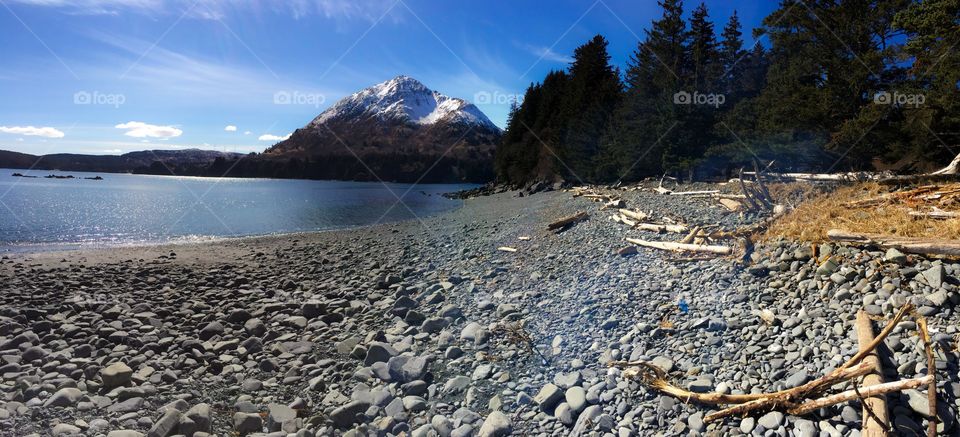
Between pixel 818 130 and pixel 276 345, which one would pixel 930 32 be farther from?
pixel 276 345

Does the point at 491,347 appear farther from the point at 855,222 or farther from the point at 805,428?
the point at 855,222

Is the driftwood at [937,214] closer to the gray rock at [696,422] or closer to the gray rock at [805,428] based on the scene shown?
the gray rock at [805,428]

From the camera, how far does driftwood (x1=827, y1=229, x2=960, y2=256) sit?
18.8 feet

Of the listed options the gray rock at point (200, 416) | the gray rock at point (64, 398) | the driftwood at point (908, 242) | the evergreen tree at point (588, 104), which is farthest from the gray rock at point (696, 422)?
the evergreen tree at point (588, 104)

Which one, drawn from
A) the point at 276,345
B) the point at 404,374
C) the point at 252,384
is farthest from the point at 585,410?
the point at 276,345

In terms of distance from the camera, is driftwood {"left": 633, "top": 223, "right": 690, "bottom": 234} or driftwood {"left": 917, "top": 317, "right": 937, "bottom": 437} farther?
driftwood {"left": 633, "top": 223, "right": 690, "bottom": 234}

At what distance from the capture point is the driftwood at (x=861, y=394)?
3863mm

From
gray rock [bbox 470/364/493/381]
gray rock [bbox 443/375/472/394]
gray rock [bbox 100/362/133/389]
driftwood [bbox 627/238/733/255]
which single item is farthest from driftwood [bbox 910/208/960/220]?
gray rock [bbox 100/362/133/389]

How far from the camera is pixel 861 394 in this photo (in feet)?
13.0

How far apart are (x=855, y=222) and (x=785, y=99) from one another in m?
19.6

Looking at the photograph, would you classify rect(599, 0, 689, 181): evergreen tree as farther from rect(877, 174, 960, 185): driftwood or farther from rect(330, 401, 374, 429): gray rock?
rect(330, 401, 374, 429): gray rock

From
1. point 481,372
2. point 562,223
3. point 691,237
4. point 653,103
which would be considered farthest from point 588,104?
point 481,372

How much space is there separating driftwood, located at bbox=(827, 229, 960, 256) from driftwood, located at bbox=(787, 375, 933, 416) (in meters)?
2.95

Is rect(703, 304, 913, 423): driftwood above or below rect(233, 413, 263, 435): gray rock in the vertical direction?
above
